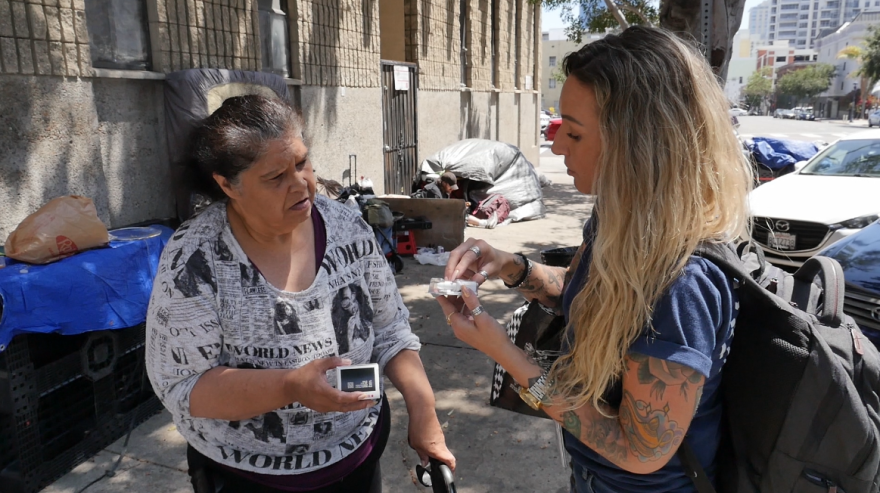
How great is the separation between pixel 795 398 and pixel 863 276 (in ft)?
10.2

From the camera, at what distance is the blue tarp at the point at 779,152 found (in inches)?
477

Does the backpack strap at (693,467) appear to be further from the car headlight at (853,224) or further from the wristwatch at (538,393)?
the car headlight at (853,224)

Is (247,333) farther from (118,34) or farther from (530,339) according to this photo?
(118,34)

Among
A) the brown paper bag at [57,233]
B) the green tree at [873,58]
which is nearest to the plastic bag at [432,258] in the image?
the brown paper bag at [57,233]

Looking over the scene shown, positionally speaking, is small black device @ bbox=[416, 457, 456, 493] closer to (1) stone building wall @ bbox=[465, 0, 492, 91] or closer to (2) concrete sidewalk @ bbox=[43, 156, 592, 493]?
(2) concrete sidewalk @ bbox=[43, 156, 592, 493]

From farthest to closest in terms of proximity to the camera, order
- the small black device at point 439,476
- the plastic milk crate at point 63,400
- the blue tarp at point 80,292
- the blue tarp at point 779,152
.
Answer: the blue tarp at point 779,152
the plastic milk crate at point 63,400
the blue tarp at point 80,292
the small black device at point 439,476

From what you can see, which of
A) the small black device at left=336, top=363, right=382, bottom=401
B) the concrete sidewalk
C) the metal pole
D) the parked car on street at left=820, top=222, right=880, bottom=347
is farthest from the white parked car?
the small black device at left=336, top=363, right=382, bottom=401

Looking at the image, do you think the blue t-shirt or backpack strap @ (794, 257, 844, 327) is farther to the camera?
backpack strap @ (794, 257, 844, 327)

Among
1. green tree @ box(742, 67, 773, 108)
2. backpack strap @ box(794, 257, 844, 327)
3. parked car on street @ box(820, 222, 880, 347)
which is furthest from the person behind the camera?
green tree @ box(742, 67, 773, 108)

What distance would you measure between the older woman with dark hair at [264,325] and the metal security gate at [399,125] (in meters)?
8.11

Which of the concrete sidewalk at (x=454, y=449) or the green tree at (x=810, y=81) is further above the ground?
the green tree at (x=810, y=81)

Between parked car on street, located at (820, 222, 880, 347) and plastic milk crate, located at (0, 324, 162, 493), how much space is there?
4082mm

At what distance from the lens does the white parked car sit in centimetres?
597

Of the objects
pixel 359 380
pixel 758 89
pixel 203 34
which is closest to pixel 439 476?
pixel 359 380
